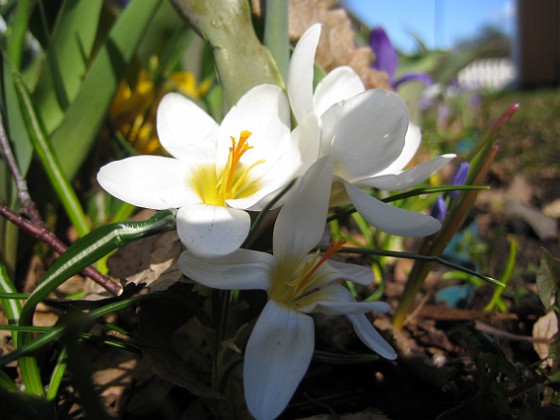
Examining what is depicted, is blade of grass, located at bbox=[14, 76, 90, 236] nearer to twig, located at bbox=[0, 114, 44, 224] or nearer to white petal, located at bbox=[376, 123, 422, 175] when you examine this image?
twig, located at bbox=[0, 114, 44, 224]

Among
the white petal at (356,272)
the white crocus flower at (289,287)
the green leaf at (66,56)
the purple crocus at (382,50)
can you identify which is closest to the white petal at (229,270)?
the white crocus flower at (289,287)

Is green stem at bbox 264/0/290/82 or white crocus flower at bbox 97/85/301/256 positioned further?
green stem at bbox 264/0/290/82

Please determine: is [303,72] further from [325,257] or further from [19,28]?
[19,28]

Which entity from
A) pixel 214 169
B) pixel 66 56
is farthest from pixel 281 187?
pixel 66 56

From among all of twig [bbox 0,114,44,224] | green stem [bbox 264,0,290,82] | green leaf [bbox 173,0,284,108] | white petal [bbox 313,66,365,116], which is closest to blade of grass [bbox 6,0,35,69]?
twig [bbox 0,114,44,224]

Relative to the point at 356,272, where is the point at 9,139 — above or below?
above

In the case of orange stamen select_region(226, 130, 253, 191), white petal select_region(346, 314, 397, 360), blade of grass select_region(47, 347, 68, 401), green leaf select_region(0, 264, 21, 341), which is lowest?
blade of grass select_region(47, 347, 68, 401)
